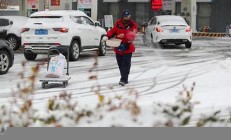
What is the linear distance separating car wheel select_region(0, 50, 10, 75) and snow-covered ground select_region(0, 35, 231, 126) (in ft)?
0.58

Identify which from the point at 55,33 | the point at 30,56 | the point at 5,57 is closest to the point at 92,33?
the point at 55,33

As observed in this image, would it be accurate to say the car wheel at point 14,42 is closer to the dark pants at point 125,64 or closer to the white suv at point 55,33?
the white suv at point 55,33

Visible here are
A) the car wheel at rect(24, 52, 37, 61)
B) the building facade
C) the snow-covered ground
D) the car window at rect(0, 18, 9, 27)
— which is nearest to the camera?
the snow-covered ground

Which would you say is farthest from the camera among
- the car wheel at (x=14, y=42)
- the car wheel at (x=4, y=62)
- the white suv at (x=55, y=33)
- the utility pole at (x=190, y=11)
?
the utility pole at (x=190, y=11)

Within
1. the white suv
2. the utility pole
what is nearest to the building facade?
the utility pole

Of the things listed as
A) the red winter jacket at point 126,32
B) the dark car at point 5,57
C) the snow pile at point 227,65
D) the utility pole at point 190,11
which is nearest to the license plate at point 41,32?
the dark car at point 5,57

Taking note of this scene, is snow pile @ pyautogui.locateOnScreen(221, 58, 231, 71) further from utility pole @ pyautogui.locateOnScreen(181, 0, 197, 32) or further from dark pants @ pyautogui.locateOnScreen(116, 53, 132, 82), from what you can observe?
utility pole @ pyautogui.locateOnScreen(181, 0, 197, 32)

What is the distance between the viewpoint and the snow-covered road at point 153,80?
29.1 feet

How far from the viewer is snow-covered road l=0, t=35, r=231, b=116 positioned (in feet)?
29.1

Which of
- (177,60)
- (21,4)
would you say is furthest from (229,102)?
(21,4)

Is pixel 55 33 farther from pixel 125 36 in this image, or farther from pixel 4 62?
pixel 125 36

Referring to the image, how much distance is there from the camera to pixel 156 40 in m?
21.1

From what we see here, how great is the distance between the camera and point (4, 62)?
12.2m

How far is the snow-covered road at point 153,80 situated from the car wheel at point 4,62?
6.5 inches
